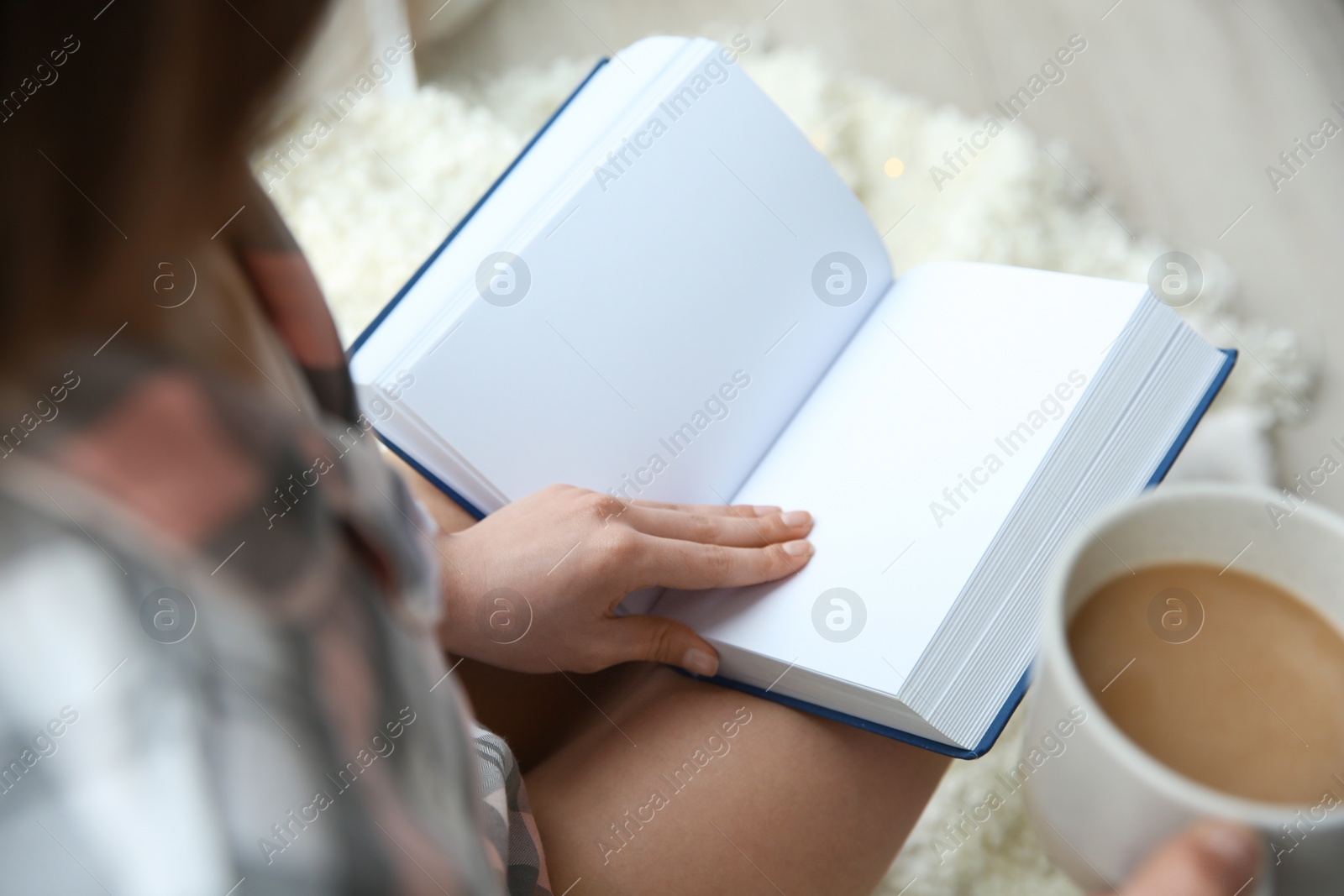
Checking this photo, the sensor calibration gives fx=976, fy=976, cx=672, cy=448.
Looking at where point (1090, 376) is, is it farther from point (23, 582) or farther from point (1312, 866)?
point (23, 582)

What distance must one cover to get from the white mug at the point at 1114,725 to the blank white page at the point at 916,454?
21 cm

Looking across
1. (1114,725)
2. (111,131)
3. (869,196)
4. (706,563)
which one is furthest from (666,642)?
(869,196)

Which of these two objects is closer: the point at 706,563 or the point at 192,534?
the point at 192,534

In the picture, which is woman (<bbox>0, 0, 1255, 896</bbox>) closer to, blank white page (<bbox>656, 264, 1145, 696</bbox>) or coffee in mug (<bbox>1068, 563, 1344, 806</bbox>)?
coffee in mug (<bbox>1068, 563, 1344, 806</bbox>)

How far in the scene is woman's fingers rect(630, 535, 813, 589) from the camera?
54 centimetres

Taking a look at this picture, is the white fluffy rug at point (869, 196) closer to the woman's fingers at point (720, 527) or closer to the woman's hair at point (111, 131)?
the woman's fingers at point (720, 527)

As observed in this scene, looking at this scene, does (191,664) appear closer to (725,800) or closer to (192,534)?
(192,534)

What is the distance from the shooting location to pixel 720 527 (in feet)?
1.87

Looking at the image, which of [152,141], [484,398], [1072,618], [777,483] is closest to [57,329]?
[152,141]

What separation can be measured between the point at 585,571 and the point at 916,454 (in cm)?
20

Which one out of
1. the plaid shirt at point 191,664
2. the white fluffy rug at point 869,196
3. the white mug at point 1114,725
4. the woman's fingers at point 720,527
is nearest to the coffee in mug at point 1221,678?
the white mug at point 1114,725

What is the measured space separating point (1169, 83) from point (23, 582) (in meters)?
1.10

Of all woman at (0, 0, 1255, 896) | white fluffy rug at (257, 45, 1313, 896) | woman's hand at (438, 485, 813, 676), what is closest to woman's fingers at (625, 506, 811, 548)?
woman's hand at (438, 485, 813, 676)

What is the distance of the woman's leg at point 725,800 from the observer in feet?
1.65
